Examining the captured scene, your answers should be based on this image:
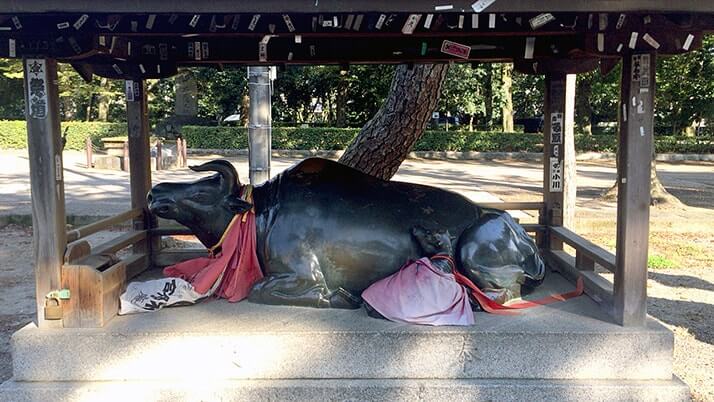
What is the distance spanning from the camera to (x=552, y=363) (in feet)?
13.2

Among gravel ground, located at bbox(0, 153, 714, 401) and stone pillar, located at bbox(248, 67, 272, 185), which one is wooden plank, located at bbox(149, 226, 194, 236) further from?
stone pillar, located at bbox(248, 67, 272, 185)

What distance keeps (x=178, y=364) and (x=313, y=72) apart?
2538 centimetres

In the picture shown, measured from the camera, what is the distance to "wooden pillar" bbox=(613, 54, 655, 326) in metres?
3.98

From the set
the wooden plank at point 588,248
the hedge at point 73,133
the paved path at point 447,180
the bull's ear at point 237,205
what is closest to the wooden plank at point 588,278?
the wooden plank at point 588,248

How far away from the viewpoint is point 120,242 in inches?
202

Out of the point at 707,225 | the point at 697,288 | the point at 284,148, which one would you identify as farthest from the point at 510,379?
the point at 284,148

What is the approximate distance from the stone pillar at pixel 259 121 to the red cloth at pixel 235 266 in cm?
343

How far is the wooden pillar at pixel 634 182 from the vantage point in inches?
157

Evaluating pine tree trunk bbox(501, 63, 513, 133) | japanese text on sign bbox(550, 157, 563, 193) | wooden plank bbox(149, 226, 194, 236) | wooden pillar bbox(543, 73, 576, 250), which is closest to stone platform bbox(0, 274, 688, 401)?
wooden plank bbox(149, 226, 194, 236)

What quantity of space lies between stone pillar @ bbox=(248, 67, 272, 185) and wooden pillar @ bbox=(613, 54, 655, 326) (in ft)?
15.8

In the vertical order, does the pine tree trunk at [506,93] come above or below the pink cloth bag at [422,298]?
above

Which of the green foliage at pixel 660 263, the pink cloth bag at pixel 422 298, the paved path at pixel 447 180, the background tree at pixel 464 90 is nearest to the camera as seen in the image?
the pink cloth bag at pixel 422 298

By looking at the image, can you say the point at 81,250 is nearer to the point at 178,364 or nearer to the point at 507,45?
the point at 178,364

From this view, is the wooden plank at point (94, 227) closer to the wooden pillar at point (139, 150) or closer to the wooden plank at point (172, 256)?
the wooden pillar at point (139, 150)
